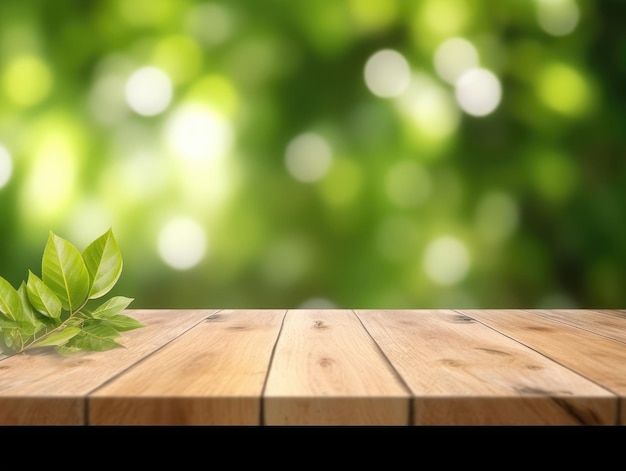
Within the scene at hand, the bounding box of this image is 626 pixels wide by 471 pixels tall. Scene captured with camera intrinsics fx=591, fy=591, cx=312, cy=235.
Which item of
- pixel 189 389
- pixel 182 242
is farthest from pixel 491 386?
pixel 182 242

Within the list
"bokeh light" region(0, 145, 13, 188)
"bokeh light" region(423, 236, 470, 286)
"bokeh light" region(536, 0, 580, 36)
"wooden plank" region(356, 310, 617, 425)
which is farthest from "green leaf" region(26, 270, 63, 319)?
"bokeh light" region(536, 0, 580, 36)

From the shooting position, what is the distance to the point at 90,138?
4.19 ft

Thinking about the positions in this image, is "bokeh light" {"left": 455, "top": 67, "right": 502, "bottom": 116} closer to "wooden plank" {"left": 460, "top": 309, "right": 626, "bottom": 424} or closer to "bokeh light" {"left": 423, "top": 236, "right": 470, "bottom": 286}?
"bokeh light" {"left": 423, "top": 236, "right": 470, "bottom": 286}

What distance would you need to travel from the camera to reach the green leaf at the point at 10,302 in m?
0.77

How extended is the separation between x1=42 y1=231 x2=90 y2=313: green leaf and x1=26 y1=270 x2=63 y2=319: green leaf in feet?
0.04

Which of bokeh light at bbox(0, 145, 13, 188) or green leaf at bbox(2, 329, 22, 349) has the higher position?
bokeh light at bbox(0, 145, 13, 188)

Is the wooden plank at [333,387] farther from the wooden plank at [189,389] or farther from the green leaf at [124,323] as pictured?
the green leaf at [124,323]

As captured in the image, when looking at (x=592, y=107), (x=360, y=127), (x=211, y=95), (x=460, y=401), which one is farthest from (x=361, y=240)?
(x=460, y=401)

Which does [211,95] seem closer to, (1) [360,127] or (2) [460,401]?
(1) [360,127]

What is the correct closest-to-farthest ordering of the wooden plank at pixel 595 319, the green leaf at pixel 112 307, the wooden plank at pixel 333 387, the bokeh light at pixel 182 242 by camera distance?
the wooden plank at pixel 333 387 → the green leaf at pixel 112 307 → the wooden plank at pixel 595 319 → the bokeh light at pixel 182 242

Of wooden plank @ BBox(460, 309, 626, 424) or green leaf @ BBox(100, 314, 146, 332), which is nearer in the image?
wooden plank @ BBox(460, 309, 626, 424)

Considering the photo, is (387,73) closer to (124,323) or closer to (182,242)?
(182,242)

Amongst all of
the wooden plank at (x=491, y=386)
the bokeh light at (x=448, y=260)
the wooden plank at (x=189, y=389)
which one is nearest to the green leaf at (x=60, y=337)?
the wooden plank at (x=189, y=389)

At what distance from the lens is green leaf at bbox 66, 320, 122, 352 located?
0.78 meters
